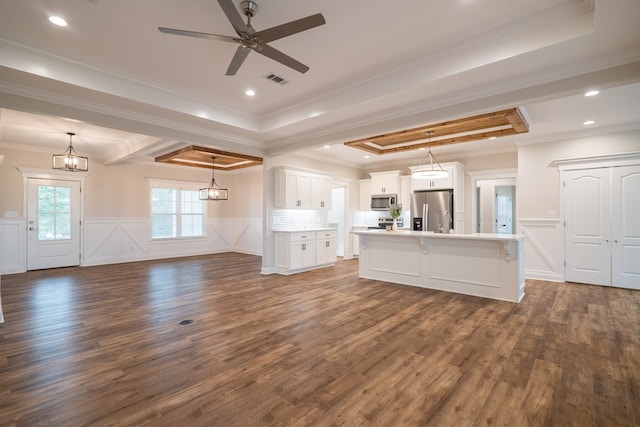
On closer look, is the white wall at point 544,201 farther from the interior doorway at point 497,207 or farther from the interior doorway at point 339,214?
the interior doorway at point 339,214

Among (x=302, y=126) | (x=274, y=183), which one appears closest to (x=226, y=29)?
(x=302, y=126)

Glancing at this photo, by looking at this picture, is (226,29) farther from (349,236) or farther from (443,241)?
(349,236)

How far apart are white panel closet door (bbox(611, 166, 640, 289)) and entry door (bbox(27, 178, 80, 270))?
11668mm

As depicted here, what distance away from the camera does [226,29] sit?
2865mm

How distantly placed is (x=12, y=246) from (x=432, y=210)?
969cm

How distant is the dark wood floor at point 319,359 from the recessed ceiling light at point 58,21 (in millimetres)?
3045

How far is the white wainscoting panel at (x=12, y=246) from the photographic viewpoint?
6.54 m

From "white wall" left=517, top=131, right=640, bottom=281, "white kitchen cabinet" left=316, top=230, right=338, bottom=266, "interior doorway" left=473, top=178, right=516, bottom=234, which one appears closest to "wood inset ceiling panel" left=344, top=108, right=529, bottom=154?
"white wall" left=517, top=131, right=640, bottom=281

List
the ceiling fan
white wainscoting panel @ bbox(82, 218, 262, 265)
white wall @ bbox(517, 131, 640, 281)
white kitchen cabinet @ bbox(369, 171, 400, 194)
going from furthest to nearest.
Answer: white kitchen cabinet @ bbox(369, 171, 400, 194) < white wainscoting panel @ bbox(82, 218, 262, 265) < white wall @ bbox(517, 131, 640, 281) < the ceiling fan

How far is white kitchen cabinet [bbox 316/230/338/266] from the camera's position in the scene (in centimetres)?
712

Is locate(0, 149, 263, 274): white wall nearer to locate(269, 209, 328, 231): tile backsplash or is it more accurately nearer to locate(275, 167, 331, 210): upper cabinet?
locate(269, 209, 328, 231): tile backsplash

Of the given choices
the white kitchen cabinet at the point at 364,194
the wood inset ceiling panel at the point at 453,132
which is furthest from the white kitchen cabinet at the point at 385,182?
the wood inset ceiling panel at the point at 453,132

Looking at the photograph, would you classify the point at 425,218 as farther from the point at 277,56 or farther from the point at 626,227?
the point at 277,56

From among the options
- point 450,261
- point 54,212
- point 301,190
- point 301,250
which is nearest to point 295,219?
point 301,190
